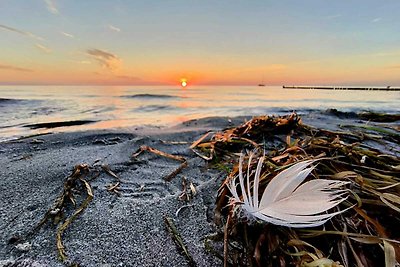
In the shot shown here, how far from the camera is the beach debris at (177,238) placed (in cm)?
128

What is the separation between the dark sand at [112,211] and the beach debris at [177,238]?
0.02m

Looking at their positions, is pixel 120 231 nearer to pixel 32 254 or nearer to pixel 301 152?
pixel 32 254

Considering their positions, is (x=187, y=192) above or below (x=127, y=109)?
above

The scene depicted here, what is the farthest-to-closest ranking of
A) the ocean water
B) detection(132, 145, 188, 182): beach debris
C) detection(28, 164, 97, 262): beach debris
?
the ocean water, detection(132, 145, 188, 182): beach debris, detection(28, 164, 97, 262): beach debris

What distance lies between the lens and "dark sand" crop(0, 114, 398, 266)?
1284 mm

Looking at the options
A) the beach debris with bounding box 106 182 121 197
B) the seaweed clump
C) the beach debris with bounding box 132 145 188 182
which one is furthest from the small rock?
the beach debris with bounding box 132 145 188 182

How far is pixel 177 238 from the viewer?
1403 millimetres

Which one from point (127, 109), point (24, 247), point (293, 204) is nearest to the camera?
point (293, 204)

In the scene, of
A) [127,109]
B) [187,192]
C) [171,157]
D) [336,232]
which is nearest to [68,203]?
[187,192]

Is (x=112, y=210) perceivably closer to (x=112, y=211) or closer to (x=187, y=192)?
(x=112, y=211)

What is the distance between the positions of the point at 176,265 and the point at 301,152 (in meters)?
1.13

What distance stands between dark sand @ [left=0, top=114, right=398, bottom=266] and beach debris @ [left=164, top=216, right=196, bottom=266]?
0.02 m

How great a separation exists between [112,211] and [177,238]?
498 millimetres

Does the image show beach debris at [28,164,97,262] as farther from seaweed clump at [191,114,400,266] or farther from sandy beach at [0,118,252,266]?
seaweed clump at [191,114,400,266]
